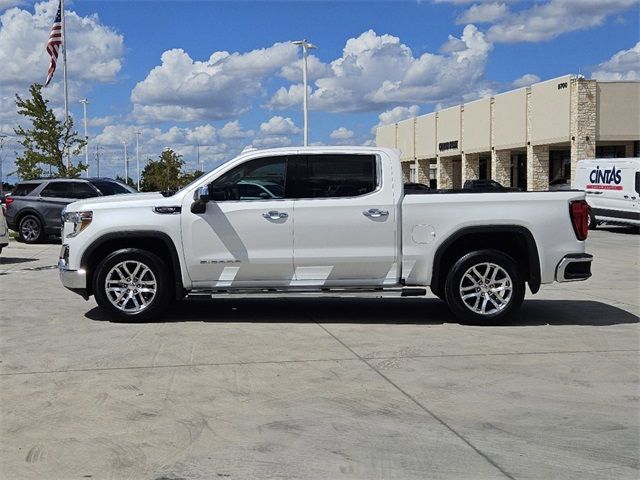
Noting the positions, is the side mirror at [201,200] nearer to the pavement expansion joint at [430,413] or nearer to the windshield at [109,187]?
the pavement expansion joint at [430,413]

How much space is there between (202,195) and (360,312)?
2.64m

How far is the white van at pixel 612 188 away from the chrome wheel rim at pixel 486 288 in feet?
53.0

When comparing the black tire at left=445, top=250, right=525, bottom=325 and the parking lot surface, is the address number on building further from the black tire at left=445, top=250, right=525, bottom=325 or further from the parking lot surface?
the black tire at left=445, top=250, right=525, bottom=325

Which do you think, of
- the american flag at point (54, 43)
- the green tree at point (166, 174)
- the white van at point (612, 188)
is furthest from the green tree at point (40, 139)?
the green tree at point (166, 174)

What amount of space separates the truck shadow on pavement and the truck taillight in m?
1.14

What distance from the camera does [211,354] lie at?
24.0ft

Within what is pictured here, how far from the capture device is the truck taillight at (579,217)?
8.55 metres

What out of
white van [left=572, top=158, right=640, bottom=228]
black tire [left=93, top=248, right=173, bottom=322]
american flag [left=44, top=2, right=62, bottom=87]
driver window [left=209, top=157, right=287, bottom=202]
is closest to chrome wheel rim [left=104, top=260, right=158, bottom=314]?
black tire [left=93, top=248, right=173, bottom=322]

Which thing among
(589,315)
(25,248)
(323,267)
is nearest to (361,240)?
(323,267)

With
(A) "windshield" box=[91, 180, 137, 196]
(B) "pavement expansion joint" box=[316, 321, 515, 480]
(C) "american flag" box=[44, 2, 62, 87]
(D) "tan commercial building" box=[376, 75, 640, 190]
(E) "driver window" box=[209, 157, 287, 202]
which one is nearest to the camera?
(B) "pavement expansion joint" box=[316, 321, 515, 480]

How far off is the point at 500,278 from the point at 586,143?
3304 centimetres

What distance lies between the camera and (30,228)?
823 inches

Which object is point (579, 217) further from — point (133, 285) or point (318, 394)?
point (133, 285)

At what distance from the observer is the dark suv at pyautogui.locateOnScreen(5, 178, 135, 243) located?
2067 cm
